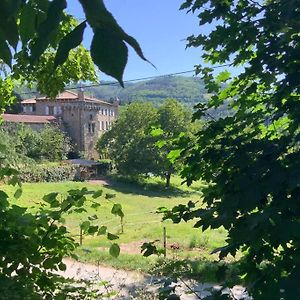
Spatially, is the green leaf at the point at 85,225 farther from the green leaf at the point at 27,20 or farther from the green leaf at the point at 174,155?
the green leaf at the point at 27,20

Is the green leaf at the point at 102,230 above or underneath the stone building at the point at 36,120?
underneath

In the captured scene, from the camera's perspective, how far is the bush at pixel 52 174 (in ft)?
124

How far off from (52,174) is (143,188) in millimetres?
8890

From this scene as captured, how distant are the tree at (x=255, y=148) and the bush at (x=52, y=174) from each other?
34975mm

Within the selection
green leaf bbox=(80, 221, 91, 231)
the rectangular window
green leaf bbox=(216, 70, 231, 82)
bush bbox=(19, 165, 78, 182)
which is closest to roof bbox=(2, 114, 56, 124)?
the rectangular window

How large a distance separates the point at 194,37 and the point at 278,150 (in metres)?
1.26

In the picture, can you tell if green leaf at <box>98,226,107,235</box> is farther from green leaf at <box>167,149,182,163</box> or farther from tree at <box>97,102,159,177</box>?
tree at <box>97,102,159,177</box>

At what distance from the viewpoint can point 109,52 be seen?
0.59 metres

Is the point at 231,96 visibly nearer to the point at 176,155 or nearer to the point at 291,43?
the point at 176,155

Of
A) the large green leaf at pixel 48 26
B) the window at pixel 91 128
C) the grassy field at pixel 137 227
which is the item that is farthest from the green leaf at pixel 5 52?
the window at pixel 91 128

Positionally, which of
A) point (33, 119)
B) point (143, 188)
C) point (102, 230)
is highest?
point (33, 119)

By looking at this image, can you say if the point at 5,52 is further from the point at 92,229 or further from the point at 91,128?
the point at 91,128

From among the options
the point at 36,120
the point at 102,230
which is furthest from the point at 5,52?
the point at 36,120

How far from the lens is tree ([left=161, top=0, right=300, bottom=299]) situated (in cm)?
172
